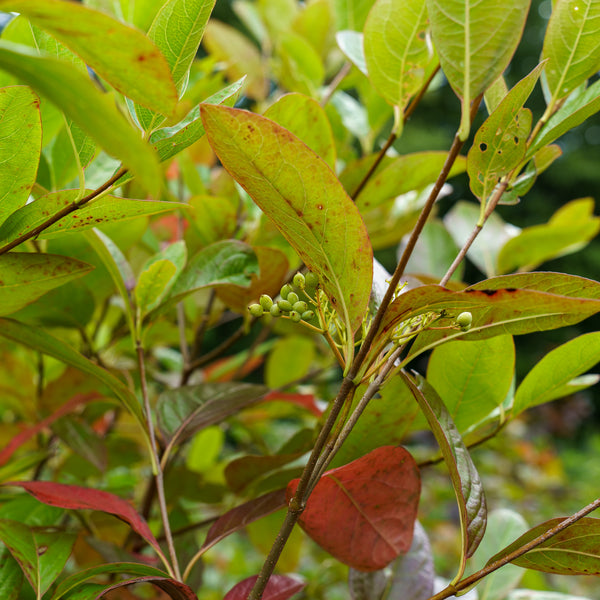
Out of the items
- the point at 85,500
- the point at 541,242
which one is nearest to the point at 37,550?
the point at 85,500

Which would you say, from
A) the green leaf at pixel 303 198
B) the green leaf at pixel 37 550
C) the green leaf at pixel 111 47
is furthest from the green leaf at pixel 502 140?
the green leaf at pixel 37 550

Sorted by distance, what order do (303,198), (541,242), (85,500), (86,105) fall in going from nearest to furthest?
(86,105) < (303,198) < (85,500) < (541,242)

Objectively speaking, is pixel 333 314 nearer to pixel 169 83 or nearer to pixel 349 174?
pixel 169 83

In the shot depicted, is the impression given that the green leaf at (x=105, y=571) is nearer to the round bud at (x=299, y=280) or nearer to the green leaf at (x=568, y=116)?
the round bud at (x=299, y=280)

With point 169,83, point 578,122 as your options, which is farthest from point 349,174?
point 169,83

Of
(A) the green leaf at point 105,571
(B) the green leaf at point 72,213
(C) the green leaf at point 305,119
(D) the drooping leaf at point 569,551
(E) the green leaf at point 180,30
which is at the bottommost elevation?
(A) the green leaf at point 105,571

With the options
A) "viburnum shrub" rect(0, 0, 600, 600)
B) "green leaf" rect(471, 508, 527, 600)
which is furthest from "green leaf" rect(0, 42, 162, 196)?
"green leaf" rect(471, 508, 527, 600)

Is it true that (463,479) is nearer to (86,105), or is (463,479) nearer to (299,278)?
(299,278)
